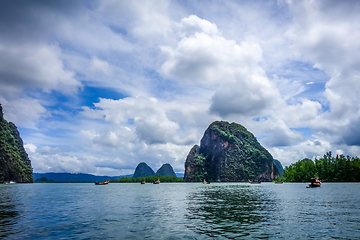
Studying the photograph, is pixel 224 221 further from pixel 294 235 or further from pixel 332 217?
pixel 332 217

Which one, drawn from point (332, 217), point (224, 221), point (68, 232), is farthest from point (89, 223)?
point (332, 217)

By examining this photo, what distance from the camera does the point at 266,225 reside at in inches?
924

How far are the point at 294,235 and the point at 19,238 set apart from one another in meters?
22.3

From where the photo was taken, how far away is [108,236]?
19453mm

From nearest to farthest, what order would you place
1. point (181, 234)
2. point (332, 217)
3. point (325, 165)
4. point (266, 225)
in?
point (181, 234), point (266, 225), point (332, 217), point (325, 165)

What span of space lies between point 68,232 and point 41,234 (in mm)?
2137

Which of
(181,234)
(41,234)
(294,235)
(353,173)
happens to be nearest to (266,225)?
(294,235)

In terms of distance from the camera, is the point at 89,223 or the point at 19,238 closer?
the point at 19,238

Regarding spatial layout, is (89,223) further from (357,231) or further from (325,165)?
(325,165)

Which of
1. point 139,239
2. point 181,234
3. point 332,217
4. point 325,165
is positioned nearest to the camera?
point 139,239

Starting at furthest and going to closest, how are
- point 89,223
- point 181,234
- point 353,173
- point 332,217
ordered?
point 353,173
point 332,217
point 89,223
point 181,234

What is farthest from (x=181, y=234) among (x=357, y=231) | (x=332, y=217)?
(x=332, y=217)

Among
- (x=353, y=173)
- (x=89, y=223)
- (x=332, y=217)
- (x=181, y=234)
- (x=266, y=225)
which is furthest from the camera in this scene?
(x=353, y=173)

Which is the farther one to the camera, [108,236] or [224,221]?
[224,221]
